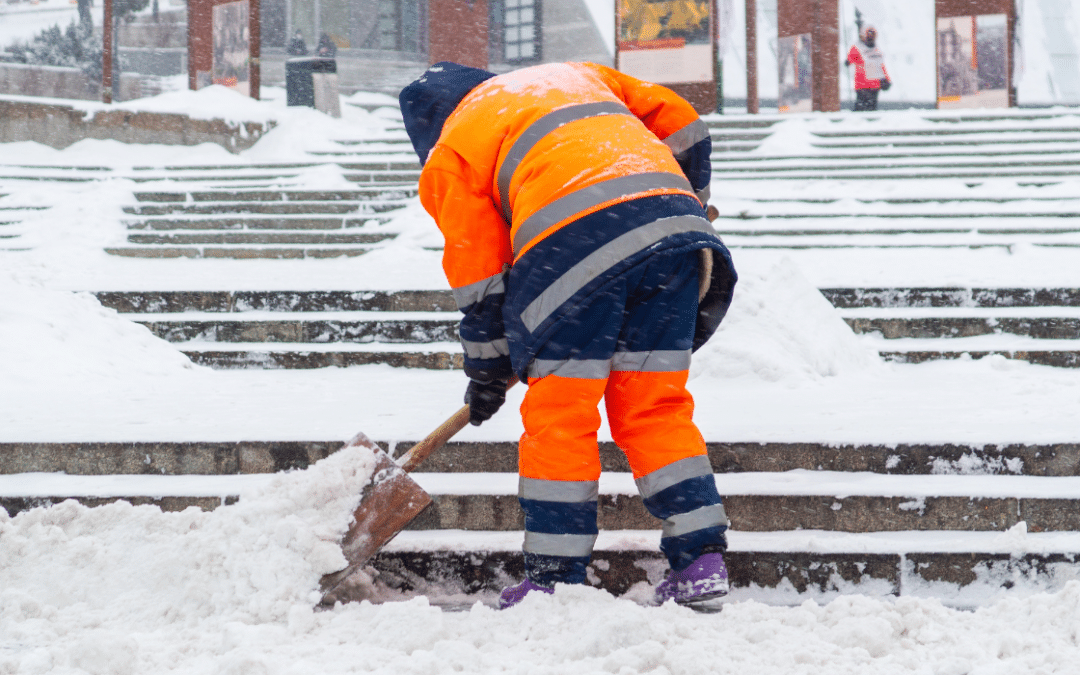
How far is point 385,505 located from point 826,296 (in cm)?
367

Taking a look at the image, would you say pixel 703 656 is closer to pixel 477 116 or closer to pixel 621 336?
pixel 621 336

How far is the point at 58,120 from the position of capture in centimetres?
1015

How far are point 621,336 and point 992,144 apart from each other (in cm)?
887

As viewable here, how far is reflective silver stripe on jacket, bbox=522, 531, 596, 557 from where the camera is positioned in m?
2.20

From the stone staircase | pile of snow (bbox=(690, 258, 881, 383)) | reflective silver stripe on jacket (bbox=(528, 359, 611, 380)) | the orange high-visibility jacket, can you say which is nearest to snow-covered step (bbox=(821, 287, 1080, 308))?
the stone staircase

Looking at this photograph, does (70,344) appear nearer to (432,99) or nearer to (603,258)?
(432,99)

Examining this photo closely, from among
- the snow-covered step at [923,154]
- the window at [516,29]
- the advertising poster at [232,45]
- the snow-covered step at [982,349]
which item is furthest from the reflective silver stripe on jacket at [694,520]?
the window at [516,29]

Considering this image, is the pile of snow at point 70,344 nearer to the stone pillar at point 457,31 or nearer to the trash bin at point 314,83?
the trash bin at point 314,83

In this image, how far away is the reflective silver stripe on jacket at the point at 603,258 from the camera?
2150 millimetres

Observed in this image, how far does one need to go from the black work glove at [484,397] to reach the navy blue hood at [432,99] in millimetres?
702

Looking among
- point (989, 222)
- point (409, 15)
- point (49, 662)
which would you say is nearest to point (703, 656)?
point (49, 662)

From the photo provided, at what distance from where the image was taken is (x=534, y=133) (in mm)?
2250

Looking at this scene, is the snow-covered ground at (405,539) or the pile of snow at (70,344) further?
the pile of snow at (70,344)

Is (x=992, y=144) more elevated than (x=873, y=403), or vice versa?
(x=992, y=144)
